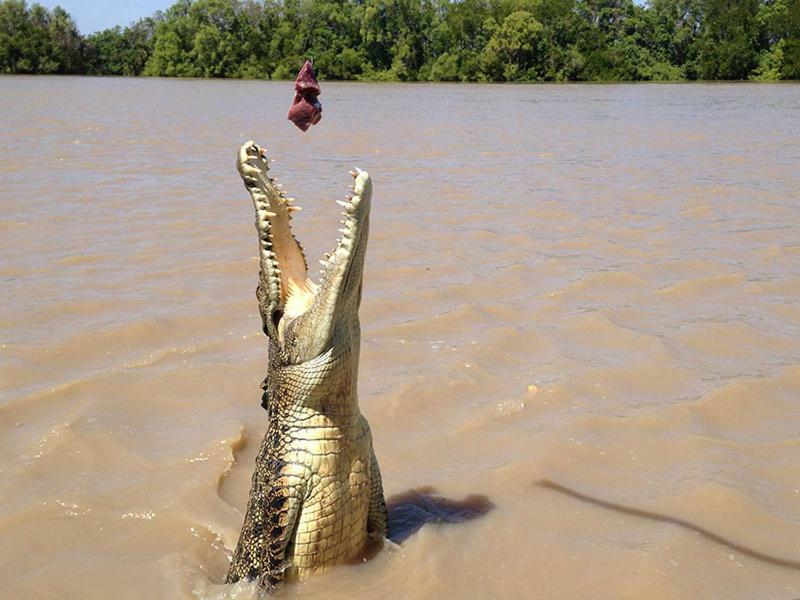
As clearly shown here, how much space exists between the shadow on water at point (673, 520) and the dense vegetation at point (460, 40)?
42231 millimetres

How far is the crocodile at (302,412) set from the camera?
2750mm

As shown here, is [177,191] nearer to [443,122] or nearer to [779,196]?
[779,196]

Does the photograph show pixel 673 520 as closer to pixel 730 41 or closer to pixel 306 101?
pixel 306 101

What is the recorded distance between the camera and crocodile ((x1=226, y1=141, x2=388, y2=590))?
2.75 metres

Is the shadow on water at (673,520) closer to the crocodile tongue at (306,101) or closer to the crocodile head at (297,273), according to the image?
the crocodile head at (297,273)

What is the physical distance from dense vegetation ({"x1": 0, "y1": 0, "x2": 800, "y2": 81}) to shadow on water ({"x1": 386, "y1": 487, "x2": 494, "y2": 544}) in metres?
42.2

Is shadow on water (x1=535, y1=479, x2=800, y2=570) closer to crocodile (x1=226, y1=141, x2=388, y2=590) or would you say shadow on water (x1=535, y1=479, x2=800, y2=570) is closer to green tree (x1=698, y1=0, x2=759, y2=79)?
crocodile (x1=226, y1=141, x2=388, y2=590)

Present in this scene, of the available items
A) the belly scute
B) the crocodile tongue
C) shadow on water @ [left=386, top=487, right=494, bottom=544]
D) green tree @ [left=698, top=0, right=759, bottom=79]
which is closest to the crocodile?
the belly scute

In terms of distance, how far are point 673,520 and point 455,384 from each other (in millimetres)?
1615

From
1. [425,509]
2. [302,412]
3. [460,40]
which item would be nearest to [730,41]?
[460,40]

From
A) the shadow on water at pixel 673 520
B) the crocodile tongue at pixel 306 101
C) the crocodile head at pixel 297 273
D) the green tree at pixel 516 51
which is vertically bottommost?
the shadow on water at pixel 673 520

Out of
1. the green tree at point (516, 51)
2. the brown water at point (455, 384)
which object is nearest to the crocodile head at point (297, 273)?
the brown water at point (455, 384)

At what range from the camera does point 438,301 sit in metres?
6.13

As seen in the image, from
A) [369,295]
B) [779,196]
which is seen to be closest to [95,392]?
[369,295]
